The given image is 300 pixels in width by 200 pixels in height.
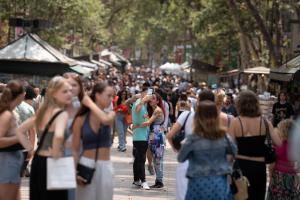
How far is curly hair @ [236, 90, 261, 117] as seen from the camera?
9339 mm

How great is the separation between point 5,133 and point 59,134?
1303mm

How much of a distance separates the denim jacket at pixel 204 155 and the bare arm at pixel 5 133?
1.74 meters

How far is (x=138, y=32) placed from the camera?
10669 cm

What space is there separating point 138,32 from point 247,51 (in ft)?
221

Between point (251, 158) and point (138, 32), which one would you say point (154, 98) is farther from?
point (138, 32)

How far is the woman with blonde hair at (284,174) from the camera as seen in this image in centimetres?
983

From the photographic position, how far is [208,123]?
8.02m

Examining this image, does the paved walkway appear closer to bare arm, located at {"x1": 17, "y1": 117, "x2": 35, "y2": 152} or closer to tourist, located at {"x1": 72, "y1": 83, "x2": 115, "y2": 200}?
bare arm, located at {"x1": 17, "y1": 117, "x2": 35, "y2": 152}

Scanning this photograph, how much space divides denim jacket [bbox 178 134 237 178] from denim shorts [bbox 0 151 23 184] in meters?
1.77

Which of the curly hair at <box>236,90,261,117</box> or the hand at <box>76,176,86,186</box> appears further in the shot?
the curly hair at <box>236,90,261,117</box>

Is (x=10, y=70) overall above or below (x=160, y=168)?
above

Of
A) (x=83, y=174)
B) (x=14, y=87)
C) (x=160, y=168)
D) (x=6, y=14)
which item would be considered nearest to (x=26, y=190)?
(x=160, y=168)

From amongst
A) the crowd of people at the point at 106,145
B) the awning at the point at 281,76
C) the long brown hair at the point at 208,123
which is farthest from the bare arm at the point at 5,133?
the awning at the point at 281,76

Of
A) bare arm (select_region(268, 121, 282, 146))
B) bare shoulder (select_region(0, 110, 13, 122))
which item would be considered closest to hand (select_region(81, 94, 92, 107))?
bare shoulder (select_region(0, 110, 13, 122))
